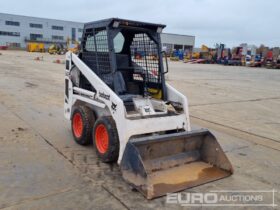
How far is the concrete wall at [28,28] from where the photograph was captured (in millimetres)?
79412

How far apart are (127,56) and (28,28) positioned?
284ft

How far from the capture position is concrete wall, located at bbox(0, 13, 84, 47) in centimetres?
7941

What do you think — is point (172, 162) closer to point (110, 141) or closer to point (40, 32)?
point (110, 141)

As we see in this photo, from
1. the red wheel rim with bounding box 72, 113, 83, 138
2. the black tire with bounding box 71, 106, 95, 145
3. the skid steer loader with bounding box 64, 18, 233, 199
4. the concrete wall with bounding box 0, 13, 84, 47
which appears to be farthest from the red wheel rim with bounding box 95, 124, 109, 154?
the concrete wall with bounding box 0, 13, 84, 47

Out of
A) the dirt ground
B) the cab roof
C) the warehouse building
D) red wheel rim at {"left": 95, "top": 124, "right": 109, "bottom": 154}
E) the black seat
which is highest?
the warehouse building

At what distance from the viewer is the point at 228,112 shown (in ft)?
28.5

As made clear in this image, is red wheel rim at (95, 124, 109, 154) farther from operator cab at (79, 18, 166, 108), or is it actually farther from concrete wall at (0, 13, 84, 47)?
concrete wall at (0, 13, 84, 47)

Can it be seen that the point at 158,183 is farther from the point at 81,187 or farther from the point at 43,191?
the point at 43,191

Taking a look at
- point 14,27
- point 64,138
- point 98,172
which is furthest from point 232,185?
point 14,27

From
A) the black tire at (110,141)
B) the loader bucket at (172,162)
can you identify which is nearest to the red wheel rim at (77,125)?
the black tire at (110,141)

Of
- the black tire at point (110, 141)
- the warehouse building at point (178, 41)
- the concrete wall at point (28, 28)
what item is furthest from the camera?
the warehouse building at point (178, 41)

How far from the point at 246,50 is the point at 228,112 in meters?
40.3

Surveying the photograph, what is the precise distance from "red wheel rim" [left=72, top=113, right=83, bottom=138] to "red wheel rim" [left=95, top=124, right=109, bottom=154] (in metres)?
0.72

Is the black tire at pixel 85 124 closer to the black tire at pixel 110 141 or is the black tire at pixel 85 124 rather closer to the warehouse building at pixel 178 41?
the black tire at pixel 110 141
